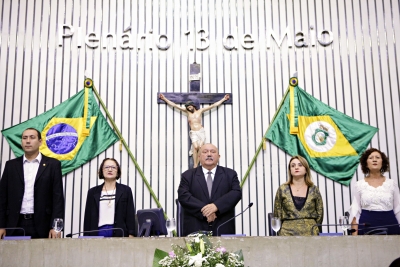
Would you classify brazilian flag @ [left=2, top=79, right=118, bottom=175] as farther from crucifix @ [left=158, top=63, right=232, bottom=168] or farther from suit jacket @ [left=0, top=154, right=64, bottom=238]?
suit jacket @ [left=0, top=154, right=64, bottom=238]

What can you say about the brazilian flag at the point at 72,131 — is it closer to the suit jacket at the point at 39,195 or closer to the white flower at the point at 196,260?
the suit jacket at the point at 39,195

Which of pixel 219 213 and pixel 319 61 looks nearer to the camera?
pixel 219 213

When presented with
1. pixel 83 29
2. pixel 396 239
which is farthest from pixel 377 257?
pixel 83 29

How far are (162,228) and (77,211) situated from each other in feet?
8.35

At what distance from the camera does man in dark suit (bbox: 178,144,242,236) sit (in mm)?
4266

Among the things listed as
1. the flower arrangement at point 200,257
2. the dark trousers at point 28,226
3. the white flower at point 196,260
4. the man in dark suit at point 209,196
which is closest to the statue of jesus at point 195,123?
the man in dark suit at point 209,196

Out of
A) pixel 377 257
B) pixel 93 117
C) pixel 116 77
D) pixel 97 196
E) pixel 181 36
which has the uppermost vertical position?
pixel 181 36

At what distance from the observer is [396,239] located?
3277 mm

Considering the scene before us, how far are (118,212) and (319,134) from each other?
2.93m

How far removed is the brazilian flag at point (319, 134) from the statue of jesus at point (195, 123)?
73 centimetres

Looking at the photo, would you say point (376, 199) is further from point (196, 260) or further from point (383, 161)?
point (196, 260)

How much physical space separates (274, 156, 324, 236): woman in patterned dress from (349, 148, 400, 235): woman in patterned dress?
0.45m

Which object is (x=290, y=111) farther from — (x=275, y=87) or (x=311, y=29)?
(x=311, y=29)

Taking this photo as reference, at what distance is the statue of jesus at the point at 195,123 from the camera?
21.0ft
